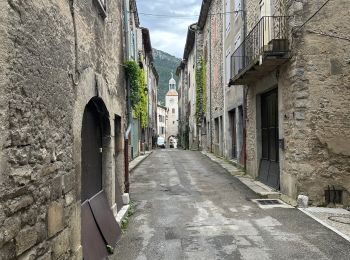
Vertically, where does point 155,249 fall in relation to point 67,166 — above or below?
below

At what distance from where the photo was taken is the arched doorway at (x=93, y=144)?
6.03m

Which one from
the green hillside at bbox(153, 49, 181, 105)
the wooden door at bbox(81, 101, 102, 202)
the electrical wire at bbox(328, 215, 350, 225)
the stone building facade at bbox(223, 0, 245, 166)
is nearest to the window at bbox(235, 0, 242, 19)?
the stone building facade at bbox(223, 0, 245, 166)

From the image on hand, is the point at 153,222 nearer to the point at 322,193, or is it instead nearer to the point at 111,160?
the point at 111,160

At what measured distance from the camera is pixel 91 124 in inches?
259

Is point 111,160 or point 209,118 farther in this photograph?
point 209,118

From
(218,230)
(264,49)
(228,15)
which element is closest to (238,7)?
(228,15)

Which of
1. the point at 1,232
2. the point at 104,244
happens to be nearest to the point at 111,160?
the point at 104,244

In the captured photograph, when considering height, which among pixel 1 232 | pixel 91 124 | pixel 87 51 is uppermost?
pixel 87 51

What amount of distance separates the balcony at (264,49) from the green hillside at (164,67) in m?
120

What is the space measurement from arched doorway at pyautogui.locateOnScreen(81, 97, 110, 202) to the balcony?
15.2 feet

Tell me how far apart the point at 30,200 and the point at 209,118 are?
26.8 metres

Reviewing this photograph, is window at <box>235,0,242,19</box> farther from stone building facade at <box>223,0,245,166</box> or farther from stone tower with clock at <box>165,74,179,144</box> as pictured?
stone tower with clock at <box>165,74,179,144</box>

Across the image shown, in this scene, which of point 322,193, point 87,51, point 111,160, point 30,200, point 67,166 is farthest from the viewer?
point 322,193

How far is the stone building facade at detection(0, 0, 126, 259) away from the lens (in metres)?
3.02
